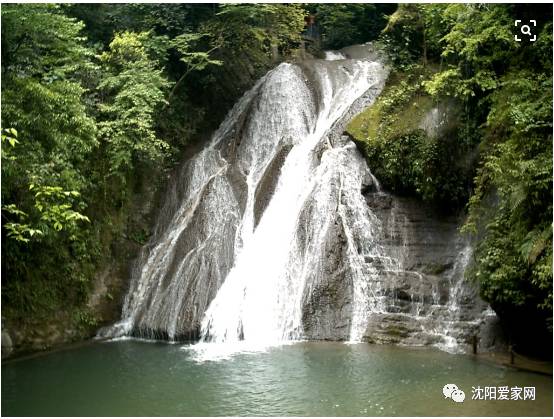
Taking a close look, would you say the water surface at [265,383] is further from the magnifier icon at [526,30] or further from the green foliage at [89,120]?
the magnifier icon at [526,30]

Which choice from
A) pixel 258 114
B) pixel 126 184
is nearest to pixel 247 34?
pixel 258 114

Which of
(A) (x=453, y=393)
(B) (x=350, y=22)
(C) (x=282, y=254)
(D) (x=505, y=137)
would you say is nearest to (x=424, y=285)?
(C) (x=282, y=254)

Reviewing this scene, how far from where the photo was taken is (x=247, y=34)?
2092 centimetres

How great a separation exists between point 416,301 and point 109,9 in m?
15.1

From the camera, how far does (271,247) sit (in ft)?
47.2

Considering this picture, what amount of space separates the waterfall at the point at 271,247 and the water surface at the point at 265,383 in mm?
1193

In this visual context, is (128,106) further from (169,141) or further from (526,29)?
(526,29)

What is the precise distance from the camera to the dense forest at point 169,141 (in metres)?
10.2

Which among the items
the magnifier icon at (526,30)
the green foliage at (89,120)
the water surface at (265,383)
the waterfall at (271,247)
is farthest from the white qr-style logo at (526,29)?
the green foliage at (89,120)

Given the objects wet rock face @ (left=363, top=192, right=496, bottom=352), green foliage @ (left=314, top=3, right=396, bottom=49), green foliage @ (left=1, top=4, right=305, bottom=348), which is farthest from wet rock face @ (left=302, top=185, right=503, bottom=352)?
green foliage @ (left=314, top=3, right=396, bottom=49)

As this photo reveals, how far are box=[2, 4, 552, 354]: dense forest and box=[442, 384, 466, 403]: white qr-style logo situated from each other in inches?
79.3

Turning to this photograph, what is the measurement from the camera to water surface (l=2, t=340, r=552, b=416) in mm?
8375

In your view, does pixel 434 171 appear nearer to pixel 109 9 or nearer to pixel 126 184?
pixel 126 184

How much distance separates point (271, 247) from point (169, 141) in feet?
21.1
